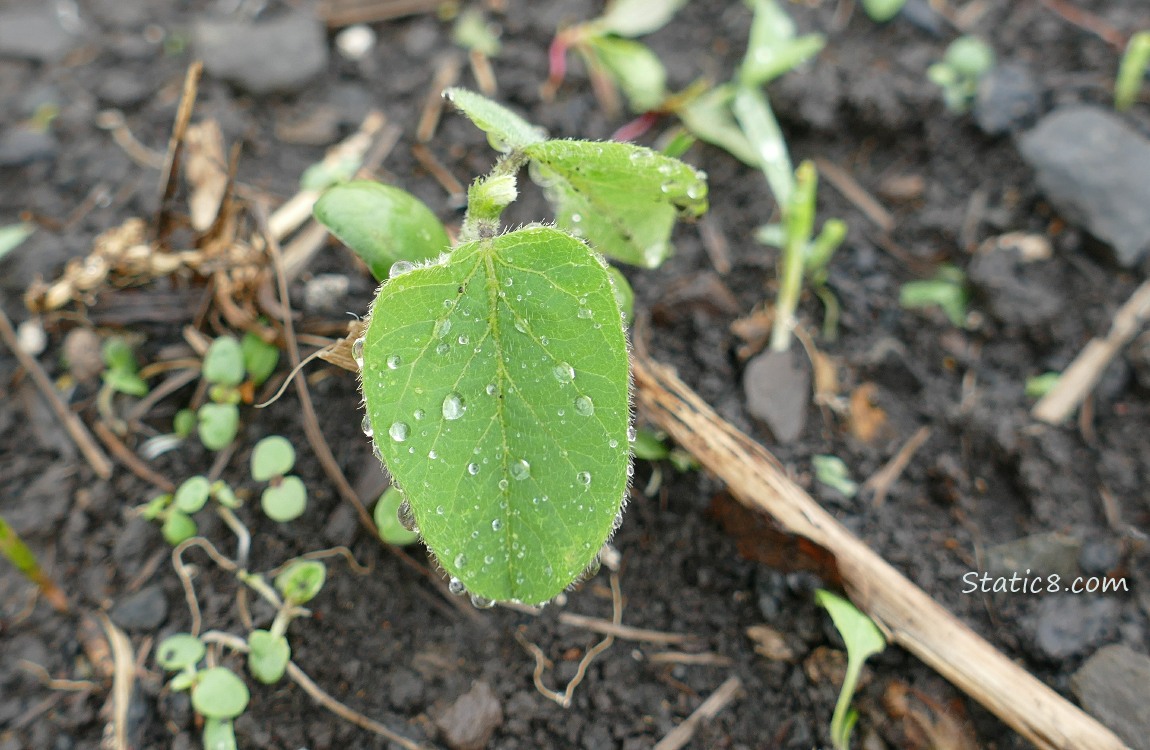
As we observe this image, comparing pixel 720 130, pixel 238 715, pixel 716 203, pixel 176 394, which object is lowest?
pixel 238 715

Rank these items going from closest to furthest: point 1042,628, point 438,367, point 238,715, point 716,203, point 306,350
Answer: point 438,367
point 238,715
point 1042,628
point 306,350
point 716,203

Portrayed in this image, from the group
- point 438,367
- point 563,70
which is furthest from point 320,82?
point 438,367

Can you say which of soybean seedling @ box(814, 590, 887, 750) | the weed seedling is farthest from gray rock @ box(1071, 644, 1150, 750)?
the weed seedling

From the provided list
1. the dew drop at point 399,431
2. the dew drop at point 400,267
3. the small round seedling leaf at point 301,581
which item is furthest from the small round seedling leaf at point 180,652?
the dew drop at point 400,267

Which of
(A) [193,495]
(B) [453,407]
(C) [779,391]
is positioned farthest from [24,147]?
(C) [779,391]

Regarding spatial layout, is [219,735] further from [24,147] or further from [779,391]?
[24,147]

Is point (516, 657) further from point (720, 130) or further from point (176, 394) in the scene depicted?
point (720, 130)

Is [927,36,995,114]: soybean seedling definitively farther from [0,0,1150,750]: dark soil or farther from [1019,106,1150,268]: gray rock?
[1019,106,1150,268]: gray rock

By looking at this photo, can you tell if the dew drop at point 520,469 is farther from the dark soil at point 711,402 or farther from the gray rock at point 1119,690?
the gray rock at point 1119,690
